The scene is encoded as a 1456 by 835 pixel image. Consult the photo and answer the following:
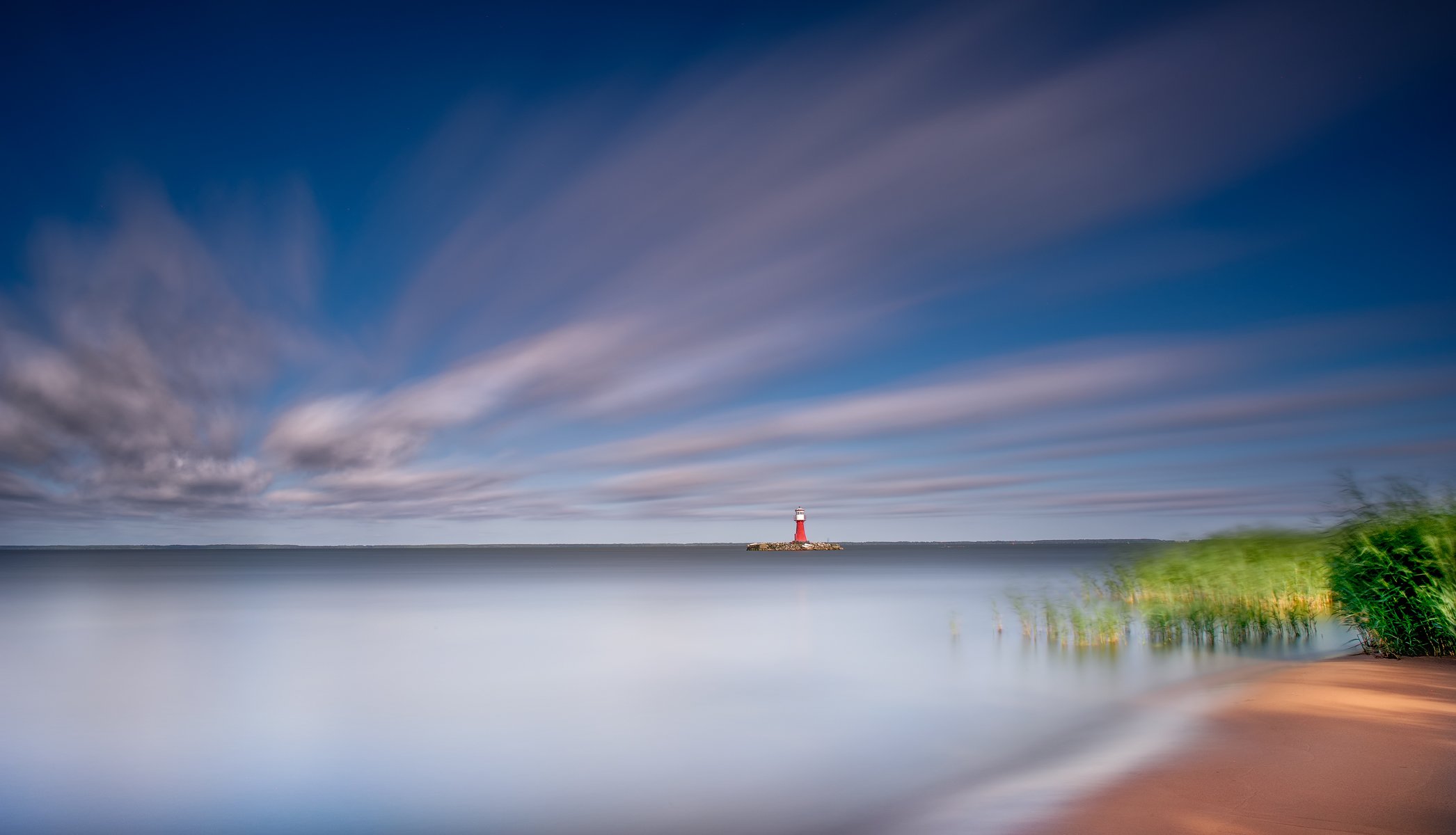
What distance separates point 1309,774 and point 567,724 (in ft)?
40.4

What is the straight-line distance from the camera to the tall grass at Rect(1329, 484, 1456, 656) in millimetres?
15273

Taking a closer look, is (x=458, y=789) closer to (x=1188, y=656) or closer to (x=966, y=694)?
(x=966, y=694)

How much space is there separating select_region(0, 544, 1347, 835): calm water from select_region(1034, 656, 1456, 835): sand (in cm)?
107

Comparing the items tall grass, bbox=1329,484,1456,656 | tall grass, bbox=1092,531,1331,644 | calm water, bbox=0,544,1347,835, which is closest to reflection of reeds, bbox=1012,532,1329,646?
tall grass, bbox=1092,531,1331,644

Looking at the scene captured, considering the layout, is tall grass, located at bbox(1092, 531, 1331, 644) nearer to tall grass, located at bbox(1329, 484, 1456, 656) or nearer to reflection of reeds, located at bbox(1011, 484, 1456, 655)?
reflection of reeds, located at bbox(1011, 484, 1456, 655)

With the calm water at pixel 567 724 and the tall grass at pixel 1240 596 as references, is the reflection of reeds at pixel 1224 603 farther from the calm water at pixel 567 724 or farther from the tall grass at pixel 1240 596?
the calm water at pixel 567 724

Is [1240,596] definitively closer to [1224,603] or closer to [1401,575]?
[1224,603]

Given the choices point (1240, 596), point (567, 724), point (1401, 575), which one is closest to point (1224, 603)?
point (1240, 596)

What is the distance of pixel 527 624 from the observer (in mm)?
38188

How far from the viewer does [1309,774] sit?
29.6ft

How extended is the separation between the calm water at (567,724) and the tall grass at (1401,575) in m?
3.30

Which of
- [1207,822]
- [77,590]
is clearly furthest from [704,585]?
[1207,822]

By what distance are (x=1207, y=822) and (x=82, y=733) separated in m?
18.5

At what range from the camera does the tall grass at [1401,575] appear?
601 inches
